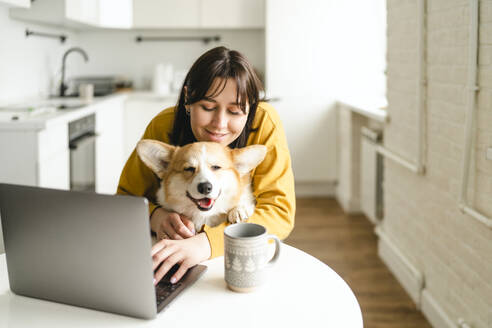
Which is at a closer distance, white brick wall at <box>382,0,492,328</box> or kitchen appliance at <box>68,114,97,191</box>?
white brick wall at <box>382,0,492,328</box>

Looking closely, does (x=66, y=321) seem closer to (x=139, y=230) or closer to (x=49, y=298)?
(x=49, y=298)

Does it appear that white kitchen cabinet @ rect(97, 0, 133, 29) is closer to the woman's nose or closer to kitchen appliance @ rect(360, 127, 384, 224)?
kitchen appliance @ rect(360, 127, 384, 224)

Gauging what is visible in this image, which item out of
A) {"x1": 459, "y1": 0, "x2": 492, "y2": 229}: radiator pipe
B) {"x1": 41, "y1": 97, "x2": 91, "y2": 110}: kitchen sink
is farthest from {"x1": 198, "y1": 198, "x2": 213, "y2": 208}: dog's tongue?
{"x1": 41, "y1": 97, "x2": 91, "y2": 110}: kitchen sink

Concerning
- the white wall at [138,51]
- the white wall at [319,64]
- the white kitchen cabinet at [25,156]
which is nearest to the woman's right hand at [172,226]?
the white kitchen cabinet at [25,156]

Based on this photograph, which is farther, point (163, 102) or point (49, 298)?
point (163, 102)

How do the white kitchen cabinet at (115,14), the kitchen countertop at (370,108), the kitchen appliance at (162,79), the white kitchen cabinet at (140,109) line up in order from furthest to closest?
the kitchen appliance at (162,79) < the white kitchen cabinet at (140,109) < the white kitchen cabinet at (115,14) < the kitchen countertop at (370,108)

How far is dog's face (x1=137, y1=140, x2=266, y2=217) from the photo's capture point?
93cm

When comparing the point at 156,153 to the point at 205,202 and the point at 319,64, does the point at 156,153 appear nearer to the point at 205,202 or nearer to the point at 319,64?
the point at 205,202

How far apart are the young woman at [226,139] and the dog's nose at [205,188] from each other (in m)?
0.09

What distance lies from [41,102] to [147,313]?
2914 mm

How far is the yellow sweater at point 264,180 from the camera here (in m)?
1.03

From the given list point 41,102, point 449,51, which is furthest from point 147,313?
point 41,102

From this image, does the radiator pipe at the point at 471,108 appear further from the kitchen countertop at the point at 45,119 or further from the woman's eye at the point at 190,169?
the kitchen countertop at the point at 45,119

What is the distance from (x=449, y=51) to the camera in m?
1.76
